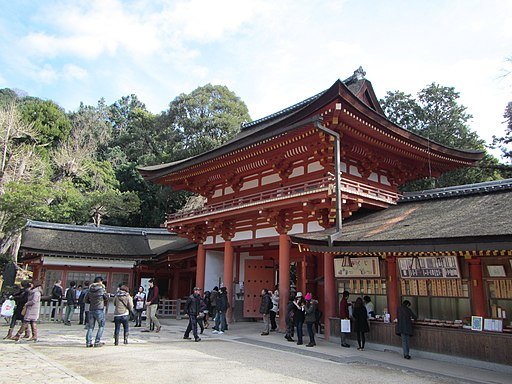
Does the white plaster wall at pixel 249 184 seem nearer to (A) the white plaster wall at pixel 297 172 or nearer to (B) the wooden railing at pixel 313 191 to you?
(B) the wooden railing at pixel 313 191

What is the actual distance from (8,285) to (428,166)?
89.3 ft

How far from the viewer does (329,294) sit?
13461mm

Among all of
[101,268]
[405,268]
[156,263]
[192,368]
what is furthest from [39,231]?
[405,268]

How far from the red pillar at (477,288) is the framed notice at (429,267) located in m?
0.37

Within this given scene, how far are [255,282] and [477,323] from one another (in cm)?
1113

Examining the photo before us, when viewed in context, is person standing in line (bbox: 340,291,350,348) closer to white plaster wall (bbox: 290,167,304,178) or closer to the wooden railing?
the wooden railing

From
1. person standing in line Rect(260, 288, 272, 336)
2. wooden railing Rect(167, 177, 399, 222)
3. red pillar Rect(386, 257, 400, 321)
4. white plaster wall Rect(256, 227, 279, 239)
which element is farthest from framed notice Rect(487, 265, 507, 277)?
white plaster wall Rect(256, 227, 279, 239)

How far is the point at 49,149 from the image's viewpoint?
44250mm

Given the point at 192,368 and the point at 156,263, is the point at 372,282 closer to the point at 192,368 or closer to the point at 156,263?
the point at 192,368

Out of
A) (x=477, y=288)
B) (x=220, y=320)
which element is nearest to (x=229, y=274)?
(x=220, y=320)

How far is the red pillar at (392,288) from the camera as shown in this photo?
38.5 feet

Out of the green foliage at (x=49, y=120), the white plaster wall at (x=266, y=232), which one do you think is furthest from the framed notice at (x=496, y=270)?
the green foliage at (x=49, y=120)

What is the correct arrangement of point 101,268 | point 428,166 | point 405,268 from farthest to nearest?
point 101,268 → point 428,166 → point 405,268

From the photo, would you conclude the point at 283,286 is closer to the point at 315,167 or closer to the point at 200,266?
the point at 315,167
